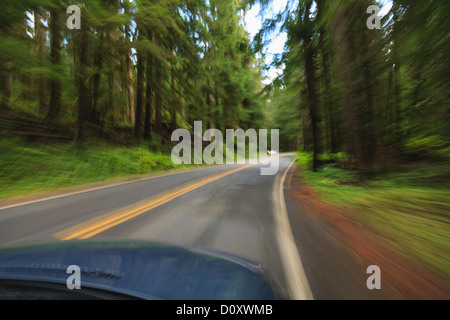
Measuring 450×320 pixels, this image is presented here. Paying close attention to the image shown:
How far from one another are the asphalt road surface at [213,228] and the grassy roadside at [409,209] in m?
0.96

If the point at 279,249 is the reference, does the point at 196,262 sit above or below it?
above

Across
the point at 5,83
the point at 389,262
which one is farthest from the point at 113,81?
the point at 389,262

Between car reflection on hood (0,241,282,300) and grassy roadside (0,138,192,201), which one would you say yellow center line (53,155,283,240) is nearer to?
car reflection on hood (0,241,282,300)

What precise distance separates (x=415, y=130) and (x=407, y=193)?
8279mm

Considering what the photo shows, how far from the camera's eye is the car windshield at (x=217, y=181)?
1673 millimetres

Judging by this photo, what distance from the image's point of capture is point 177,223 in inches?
163

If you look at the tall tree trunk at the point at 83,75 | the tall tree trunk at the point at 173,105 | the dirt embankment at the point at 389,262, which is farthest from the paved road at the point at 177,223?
the tall tree trunk at the point at 173,105

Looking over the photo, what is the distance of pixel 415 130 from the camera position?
1098 centimetres

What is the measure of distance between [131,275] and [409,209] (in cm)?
520

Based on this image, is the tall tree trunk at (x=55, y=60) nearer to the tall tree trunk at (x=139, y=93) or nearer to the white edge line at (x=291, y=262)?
the tall tree trunk at (x=139, y=93)

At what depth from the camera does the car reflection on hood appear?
132 cm
